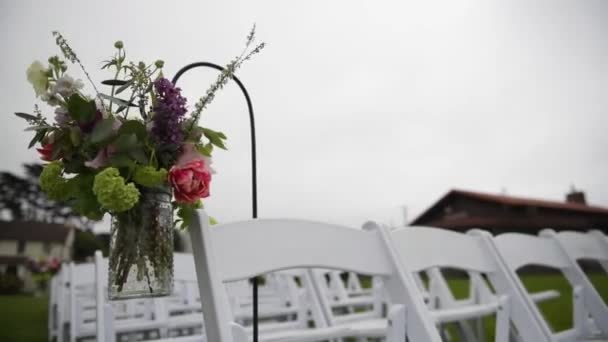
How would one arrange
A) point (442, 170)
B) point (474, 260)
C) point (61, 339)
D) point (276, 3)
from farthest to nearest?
point (442, 170) < point (276, 3) < point (61, 339) < point (474, 260)

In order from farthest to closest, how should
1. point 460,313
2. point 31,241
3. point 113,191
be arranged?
point 31,241 → point 460,313 → point 113,191

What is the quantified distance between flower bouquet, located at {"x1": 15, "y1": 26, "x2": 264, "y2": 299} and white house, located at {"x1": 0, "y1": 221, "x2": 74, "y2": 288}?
43.2 metres

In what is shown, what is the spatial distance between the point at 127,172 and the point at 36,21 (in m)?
3.37

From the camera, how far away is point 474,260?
1774 millimetres

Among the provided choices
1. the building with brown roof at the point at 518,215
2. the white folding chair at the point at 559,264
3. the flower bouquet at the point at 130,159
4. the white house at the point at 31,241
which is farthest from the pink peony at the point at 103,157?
the white house at the point at 31,241

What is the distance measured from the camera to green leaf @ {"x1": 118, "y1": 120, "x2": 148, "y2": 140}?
94cm

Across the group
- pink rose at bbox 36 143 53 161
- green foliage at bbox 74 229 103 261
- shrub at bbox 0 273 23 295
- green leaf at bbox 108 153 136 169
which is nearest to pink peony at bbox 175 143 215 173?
green leaf at bbox 108 153 136 169

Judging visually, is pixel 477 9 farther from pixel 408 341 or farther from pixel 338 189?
pixel 338 189

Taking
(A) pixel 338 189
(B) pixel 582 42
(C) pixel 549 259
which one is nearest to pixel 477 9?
(B) pixel 582 42

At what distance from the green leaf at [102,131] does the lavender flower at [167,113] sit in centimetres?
9

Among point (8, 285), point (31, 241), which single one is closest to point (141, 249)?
point (8, 285)

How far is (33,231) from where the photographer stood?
1586 inches

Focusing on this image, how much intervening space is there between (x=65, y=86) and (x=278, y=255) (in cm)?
65

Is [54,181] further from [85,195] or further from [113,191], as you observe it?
[113,191]
